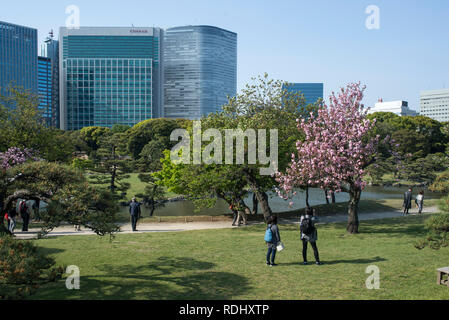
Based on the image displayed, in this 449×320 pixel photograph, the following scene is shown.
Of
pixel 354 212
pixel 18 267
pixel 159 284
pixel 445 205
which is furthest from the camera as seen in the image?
pixel 354 212

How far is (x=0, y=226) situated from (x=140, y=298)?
12.1 feet

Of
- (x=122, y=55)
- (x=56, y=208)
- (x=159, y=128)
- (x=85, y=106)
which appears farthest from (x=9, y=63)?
(x=56, y=208)

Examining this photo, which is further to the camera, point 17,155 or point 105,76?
point 105,76

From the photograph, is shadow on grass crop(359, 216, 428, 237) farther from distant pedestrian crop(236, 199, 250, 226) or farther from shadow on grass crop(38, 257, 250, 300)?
shadow on grass crop(38, 257, 250, 300)

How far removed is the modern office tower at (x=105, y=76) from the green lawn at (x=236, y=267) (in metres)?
157

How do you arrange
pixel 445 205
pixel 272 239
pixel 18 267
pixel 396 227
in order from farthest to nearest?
pixel 396 227, pixel 272 239, pixel 445 205, pixel 18 267

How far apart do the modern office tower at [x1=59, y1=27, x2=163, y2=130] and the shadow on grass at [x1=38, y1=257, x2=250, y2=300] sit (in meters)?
161

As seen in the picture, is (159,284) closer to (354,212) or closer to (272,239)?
(272,239)

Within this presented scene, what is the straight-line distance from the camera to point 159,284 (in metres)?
9.83

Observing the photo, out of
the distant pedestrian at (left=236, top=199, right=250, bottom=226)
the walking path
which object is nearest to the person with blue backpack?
the walking path

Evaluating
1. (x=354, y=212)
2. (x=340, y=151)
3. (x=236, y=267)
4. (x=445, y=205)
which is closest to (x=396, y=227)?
(x=354, y=212)

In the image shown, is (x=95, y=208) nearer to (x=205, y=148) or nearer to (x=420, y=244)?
(x=420, y=244)

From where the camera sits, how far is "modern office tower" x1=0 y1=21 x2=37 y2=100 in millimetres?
167125

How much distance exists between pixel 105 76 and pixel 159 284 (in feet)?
556
